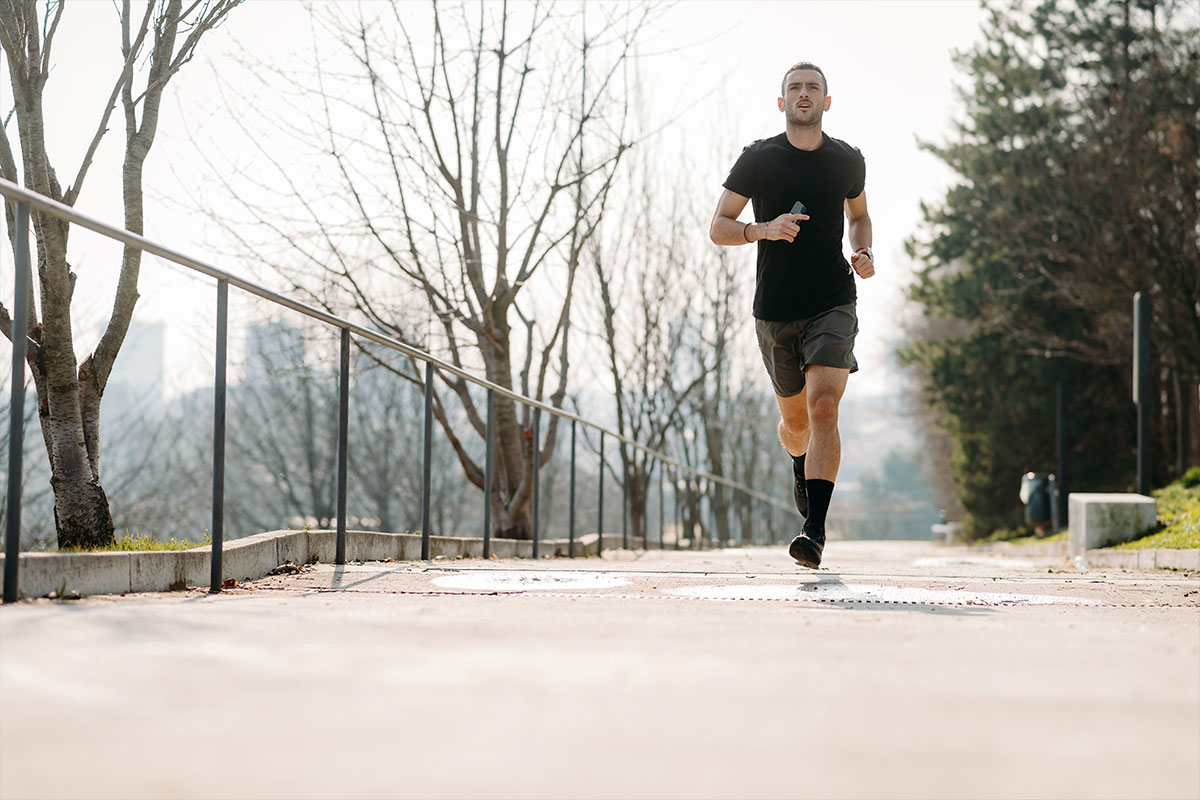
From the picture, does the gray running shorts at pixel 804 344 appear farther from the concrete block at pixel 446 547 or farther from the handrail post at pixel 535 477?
the handrail post at pixel 535 477

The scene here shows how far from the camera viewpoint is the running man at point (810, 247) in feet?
15.1

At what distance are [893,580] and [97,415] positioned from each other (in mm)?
3607

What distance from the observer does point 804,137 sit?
4.67 meters

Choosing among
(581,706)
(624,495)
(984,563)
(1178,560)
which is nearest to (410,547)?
(1178,560)

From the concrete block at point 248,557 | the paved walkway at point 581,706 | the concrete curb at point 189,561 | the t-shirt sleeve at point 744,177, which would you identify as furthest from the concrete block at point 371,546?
the paved walkway at point 581,706

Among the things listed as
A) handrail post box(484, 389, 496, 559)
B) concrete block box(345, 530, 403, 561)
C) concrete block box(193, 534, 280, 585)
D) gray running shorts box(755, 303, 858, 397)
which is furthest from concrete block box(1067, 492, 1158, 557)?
concrete block box(193, 534, 280, 585)

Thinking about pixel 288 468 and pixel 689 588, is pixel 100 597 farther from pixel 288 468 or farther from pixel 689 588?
pixel 288 468

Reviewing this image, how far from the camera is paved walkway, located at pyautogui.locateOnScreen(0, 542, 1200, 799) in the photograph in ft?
4.91

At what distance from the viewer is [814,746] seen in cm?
156

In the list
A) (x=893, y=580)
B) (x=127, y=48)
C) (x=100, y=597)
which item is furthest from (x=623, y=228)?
(x=100, y=597)

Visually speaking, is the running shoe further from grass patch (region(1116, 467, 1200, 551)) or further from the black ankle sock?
grass patch (region(1116, 467, 1200, 551))

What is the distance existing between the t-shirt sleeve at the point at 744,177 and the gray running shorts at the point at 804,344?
0.52 m

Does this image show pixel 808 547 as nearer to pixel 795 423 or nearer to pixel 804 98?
pixel 795 423

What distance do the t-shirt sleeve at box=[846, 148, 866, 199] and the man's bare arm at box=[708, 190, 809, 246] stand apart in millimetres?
401
